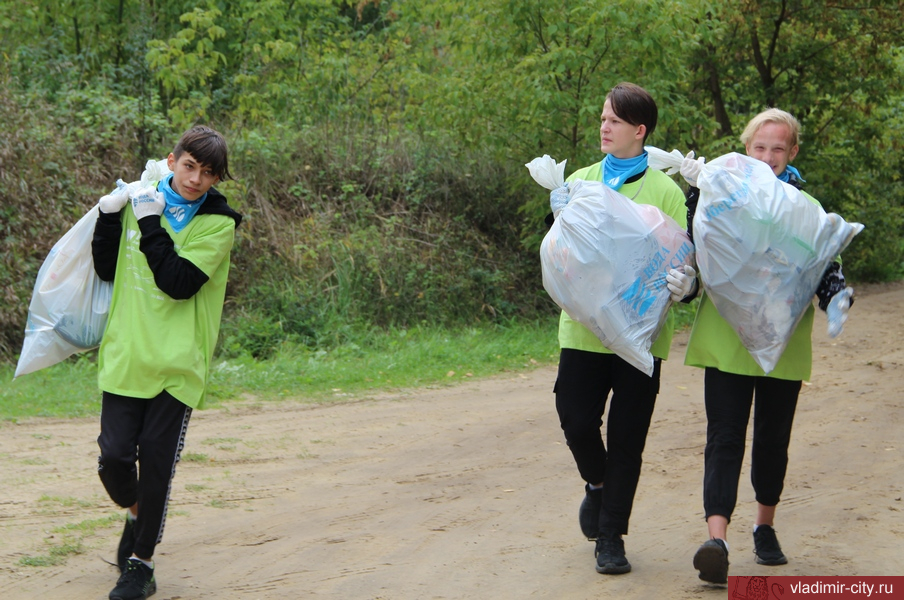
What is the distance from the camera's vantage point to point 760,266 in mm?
3570

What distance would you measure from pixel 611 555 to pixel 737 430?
2.34 feet

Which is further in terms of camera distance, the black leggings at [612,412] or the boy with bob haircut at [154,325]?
the black leggings at [612,412]

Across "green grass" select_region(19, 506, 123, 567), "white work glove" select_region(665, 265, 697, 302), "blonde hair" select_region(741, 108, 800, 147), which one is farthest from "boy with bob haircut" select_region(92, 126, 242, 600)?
"blonde hair" select_region(741, 108, 800, 147)

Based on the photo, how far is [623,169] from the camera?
12.8 ft

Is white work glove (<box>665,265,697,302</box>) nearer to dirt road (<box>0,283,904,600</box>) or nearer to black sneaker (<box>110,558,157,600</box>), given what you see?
dirt road (<box>0,283,904,600</box>)

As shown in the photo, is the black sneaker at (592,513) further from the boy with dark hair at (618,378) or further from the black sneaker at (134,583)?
the black sneaker at (134,583)

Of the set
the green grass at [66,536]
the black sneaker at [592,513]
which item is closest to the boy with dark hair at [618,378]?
the black sneaker at [592,513]

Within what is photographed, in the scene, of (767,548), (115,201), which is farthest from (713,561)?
(115,201)

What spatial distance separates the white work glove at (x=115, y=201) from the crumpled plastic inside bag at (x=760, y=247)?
2.14 meters

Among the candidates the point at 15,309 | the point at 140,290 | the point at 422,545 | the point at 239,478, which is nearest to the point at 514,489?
the point at 422,545

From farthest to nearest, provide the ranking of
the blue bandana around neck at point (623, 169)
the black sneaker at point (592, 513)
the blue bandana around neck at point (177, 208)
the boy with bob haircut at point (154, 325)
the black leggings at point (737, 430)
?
the black sneaker at point (592, 513) → the blue bandana around neck at point (623, 169) → the black leggings at point (737, 430) → the blue bandana around neck at point (177, 208) → the boy with bob haircut at point (154, 325)

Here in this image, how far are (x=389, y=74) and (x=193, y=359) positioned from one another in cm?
1270

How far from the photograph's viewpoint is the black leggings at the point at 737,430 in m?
3.75

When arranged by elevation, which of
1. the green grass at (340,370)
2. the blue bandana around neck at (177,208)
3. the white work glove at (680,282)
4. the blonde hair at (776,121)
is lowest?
the green grass at (340,370)
